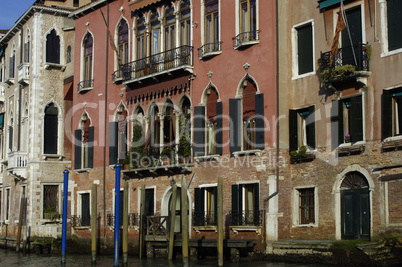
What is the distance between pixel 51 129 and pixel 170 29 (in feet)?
27.8

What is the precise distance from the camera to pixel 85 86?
93.9 ft

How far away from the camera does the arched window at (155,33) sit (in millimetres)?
25234

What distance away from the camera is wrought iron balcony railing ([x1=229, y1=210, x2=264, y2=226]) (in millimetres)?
20328

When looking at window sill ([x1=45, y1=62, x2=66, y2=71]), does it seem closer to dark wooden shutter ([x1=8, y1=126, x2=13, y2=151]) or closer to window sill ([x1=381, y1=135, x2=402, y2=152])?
dark wooden shutter ([x1=8, y1=126, x2=13, y2=151])

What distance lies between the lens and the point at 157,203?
962 inches

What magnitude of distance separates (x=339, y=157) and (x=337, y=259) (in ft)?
9.23

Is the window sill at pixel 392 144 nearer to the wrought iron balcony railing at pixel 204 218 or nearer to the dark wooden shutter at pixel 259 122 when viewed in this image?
the dark wooden shutter at pixel 259 122

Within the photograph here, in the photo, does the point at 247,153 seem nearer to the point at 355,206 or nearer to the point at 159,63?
the point at 355,206

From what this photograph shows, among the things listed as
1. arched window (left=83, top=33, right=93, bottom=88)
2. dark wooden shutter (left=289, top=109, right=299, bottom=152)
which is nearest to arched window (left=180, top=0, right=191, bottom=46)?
dark wooden shutter (left=289, top=109, right=299, bottom=152)

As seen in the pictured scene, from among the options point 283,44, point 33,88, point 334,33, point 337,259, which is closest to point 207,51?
point 283,44

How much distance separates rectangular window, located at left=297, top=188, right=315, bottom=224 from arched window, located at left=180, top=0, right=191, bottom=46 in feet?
22.1

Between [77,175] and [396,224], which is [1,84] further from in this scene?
[396,224]

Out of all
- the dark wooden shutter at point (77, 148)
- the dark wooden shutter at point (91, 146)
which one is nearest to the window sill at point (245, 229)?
the dark wooden shutter at point (91, 146)

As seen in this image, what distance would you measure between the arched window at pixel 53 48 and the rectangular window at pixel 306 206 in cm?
1480
